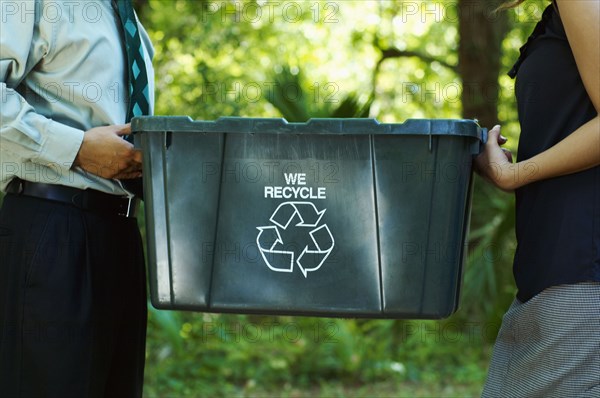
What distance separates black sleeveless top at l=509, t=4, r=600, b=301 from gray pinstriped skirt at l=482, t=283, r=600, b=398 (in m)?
0.04

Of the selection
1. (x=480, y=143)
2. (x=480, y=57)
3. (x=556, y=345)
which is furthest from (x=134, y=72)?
(x=480, y=57)

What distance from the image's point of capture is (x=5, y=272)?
224 centimetres

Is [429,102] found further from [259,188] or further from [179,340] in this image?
[259,188]

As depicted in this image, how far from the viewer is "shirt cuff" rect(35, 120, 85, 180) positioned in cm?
215

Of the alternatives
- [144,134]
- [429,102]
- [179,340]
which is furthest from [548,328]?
[429,102]

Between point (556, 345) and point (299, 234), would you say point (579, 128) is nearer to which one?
point (556, 345)

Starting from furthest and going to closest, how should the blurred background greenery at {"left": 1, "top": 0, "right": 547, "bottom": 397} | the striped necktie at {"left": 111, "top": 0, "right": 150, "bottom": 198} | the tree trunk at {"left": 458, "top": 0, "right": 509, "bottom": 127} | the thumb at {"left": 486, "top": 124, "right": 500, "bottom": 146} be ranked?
the tree trunk at {"left": 458, "top": 0, "right": 509, "bottom": 127}
the blurred background greenery at {"left": 1, "top": 0, "right": 547, "bottom": 397}
the striped necktie at {"left": 111, "top": 0, "right": 150, "bottom": 198}
the thumb at {"left": 486, "top": 124, "right": 500, "bottom": 146}

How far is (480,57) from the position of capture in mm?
6691

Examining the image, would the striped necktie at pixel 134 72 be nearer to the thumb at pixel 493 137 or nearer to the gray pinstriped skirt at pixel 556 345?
the thumb at pixel 493 137

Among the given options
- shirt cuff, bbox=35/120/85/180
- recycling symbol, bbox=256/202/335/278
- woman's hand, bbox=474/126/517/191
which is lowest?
recycling symbol, bbox=256/202/335/278

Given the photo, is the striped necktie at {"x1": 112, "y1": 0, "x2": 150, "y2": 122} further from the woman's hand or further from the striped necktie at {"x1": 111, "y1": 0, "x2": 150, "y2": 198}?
the woman's hand

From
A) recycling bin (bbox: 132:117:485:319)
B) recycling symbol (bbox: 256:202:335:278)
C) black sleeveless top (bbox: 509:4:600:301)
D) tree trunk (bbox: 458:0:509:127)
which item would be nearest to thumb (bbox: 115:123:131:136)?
recycling bin (bbox: 132:117:485:319)

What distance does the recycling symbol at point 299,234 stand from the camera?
2014mm

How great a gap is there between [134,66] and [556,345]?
1.36 meters
